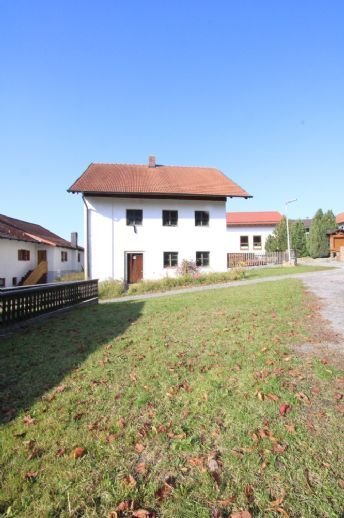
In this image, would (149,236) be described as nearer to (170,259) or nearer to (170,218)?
(170,218)

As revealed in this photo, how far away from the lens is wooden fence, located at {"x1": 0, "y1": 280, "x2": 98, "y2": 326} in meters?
7.14

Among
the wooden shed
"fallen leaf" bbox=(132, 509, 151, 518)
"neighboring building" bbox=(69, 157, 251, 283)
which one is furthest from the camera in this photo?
the wooden shed

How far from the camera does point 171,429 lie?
298cm

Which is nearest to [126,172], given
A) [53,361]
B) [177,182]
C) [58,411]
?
[177,182]

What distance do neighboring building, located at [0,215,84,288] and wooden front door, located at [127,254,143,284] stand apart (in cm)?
930

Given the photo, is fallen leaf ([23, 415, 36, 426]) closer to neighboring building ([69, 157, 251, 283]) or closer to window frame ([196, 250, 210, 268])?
neighboring building ([69, 157, 251, 283])

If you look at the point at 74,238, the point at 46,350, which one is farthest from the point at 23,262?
the point at 46,350

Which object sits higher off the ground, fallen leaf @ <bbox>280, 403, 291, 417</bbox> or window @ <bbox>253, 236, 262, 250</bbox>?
window @ <bbox>253, 236, 262, 250</bbox>

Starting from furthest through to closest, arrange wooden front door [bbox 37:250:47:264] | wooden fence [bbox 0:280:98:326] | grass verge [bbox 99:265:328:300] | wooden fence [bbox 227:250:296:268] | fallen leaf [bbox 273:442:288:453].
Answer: wooden fence [bbox 227:250:296:268], wooden front door [bbox 37:250:47:264], grass verge [bbox 99:265:328:300], wooden fence [bbox 0:280:98:326], fallen leaf [bbox 273:442:288:453]

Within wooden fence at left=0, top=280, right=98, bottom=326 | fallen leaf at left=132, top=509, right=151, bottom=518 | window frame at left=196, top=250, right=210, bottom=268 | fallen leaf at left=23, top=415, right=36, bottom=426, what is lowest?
fallen leaf at left=132, top=509, right=151, bottom=518

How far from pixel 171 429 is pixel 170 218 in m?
19.2

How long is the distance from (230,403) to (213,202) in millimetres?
19722

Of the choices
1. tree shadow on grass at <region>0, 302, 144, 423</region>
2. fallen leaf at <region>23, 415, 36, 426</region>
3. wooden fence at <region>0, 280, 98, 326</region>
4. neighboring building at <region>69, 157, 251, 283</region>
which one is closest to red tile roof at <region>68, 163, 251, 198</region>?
neighboring building at <region>69, 157, 251, 283</region>

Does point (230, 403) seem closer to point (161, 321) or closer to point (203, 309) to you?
point (161, 321)
